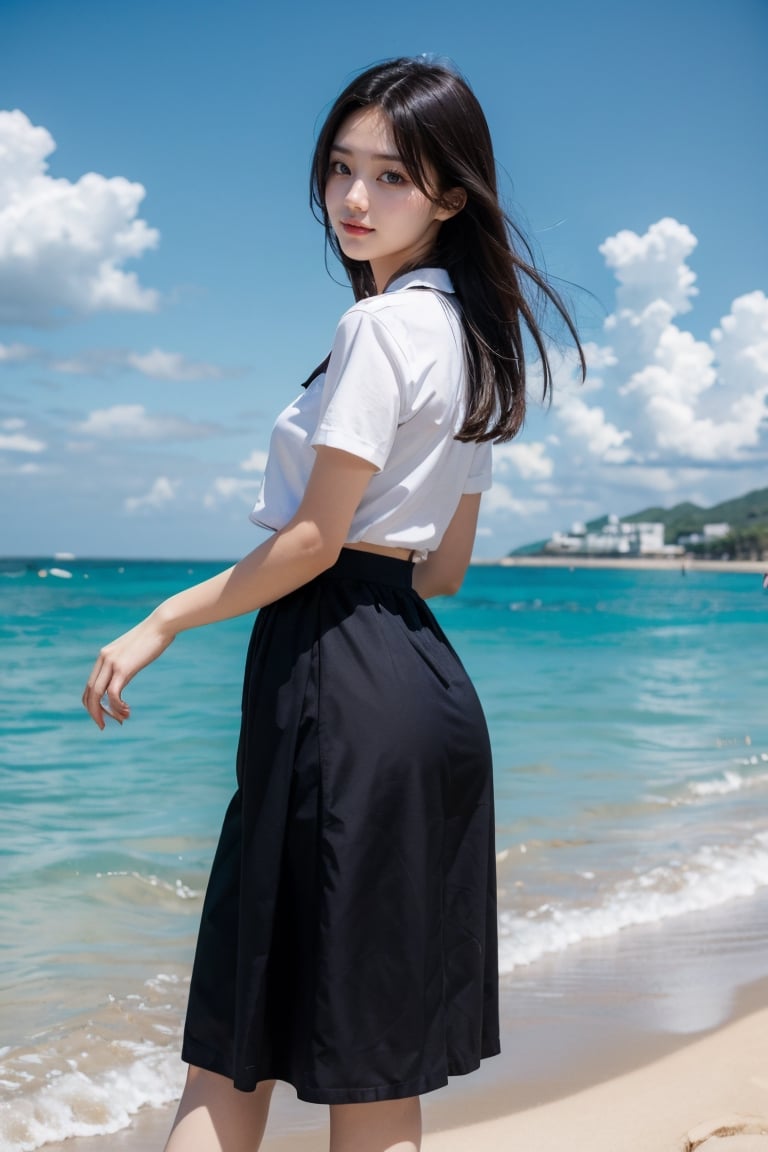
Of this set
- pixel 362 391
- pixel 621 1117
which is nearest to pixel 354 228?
pixel 362 391

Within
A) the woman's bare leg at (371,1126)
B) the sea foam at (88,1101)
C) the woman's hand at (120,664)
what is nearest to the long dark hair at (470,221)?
the woman's hand at (120,664)

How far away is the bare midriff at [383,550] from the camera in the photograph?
4.95ft

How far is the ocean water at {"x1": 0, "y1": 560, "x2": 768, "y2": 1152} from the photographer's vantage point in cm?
317

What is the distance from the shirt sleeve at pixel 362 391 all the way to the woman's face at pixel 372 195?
0.70ft

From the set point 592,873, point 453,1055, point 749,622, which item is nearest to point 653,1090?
point 453,1055

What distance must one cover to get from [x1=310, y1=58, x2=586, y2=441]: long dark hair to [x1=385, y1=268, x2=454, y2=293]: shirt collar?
3cm

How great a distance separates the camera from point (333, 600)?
1.49 metres

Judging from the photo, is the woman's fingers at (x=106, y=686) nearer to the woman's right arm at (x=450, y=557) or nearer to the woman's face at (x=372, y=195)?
the woman's right arm at (x=450, y=557)

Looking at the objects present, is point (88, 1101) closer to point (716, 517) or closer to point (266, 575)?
point (266, 575)

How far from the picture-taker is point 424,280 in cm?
156

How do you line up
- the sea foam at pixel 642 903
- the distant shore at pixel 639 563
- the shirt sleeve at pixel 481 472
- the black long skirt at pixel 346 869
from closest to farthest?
the black long skirt at pixel 346 869, the shirt sleeve at pixel 481 472, the sea foam at pixel 642 903, the distant shore at pixel 639 563

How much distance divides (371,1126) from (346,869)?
33 cm

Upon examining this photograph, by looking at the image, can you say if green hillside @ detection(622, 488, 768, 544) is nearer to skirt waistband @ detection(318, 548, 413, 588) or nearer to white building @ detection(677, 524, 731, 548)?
white building @ detection(677, 524, 731, 548)

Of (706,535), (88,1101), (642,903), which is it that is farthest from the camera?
(706,535)
